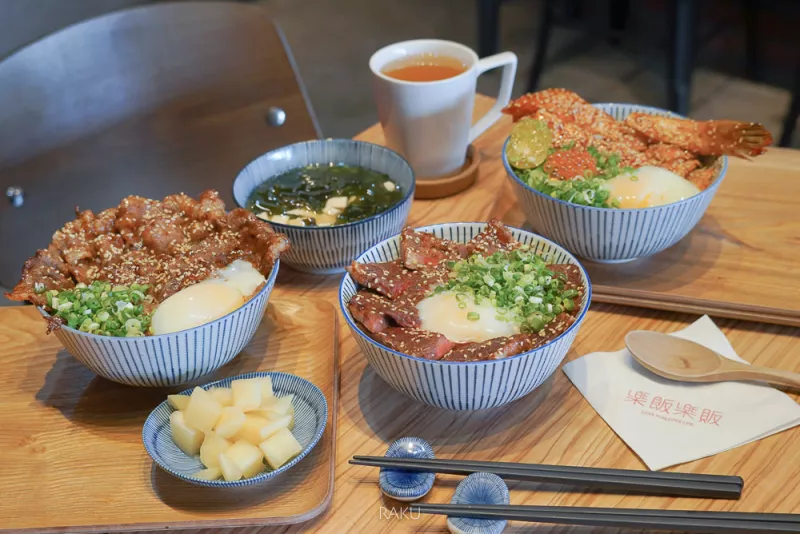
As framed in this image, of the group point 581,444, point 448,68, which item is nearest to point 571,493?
point 581,444

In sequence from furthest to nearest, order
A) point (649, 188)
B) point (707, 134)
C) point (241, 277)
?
1. point (707, 134)
2. point (649, 188)
3. point (241, 277)

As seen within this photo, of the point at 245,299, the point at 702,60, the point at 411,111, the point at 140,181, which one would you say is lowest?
the point at 702,60

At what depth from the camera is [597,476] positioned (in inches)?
44.9

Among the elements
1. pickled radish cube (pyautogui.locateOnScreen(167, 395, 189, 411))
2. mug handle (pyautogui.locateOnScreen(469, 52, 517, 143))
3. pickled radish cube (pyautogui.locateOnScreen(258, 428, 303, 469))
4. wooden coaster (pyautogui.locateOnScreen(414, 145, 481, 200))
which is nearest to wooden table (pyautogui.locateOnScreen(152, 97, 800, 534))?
pickled radish cube (pyautogui.locateOnScreen(258, 428, 303, 469))

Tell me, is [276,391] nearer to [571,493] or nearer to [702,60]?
[571,493]

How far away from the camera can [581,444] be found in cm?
126

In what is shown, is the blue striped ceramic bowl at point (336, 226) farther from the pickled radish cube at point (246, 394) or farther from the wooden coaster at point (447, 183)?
the pickled radish cube at point (246, 394)

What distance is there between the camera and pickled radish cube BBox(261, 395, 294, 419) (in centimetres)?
120

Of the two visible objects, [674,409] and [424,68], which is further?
[424,68]

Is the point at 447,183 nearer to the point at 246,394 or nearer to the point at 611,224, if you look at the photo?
the point at 611,224

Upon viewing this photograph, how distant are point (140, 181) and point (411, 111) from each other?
0.94 m

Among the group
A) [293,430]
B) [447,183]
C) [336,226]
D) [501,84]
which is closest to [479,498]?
[293,430]

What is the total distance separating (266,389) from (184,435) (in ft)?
0.50

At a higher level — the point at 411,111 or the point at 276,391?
the point at 411,111
